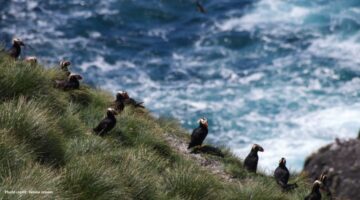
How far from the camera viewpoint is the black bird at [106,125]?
1518 centimetres

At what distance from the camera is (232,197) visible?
1400 cm

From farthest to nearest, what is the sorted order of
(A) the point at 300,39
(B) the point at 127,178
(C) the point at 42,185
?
(A) the point at 300,39, (B) the point at 127,178, (C) the point at 42,185

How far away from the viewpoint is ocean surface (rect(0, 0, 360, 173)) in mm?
37781

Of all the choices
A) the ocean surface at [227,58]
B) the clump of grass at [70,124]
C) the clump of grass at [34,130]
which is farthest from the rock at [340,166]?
the clump of grass at [34,130]

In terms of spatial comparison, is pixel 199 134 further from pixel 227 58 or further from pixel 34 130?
pixel 227 58

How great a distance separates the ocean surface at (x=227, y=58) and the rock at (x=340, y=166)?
6.90m

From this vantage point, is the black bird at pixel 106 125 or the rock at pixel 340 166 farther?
the rock at pixel 340 166

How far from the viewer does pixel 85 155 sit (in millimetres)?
12766

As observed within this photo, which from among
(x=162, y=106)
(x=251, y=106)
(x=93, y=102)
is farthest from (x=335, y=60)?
(x=93, y=102)

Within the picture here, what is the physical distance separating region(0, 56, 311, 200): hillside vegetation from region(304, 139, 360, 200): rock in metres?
6.79

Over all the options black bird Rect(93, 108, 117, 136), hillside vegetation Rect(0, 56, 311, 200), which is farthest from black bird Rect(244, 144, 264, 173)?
black bird Rect(93, 108, 117, 136)

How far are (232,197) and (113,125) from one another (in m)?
2.96

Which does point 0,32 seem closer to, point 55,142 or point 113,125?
point 113,125

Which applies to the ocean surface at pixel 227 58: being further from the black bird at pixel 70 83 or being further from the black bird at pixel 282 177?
the black bird at pixel 282 177
